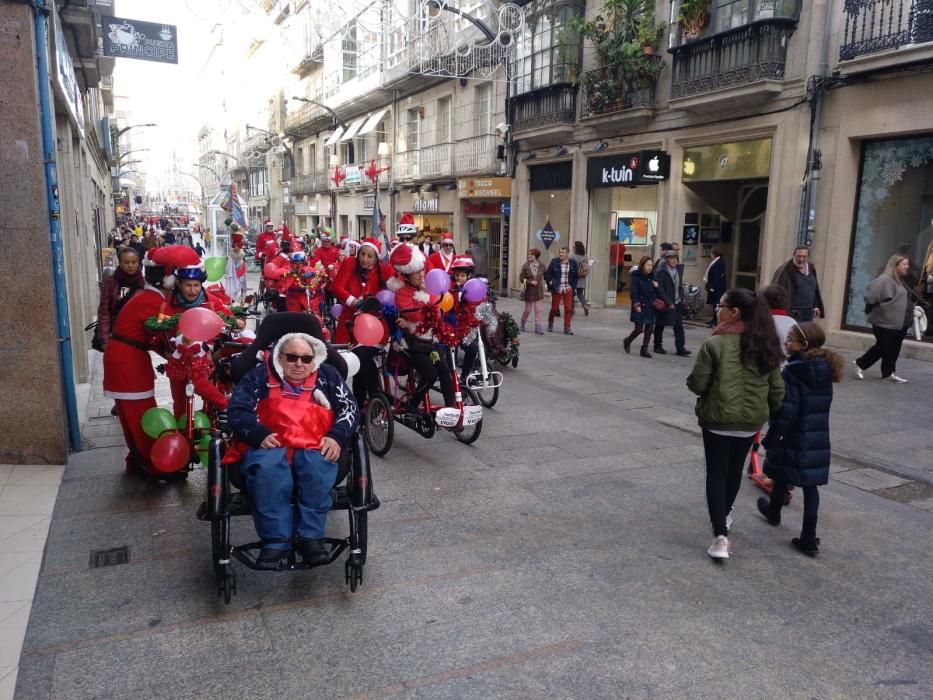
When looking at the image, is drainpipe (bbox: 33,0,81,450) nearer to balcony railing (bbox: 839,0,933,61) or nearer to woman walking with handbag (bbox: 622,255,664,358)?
woman walking with handbag (bbox: 622,255,664,358)

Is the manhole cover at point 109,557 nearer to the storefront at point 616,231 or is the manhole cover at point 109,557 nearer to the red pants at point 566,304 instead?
the red pants at point 566,304

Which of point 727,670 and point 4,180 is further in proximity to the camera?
point 4,180

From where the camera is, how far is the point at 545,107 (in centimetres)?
1889

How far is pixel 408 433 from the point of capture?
7176mm

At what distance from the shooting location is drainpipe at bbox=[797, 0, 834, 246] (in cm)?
1194

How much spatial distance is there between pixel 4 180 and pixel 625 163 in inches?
521

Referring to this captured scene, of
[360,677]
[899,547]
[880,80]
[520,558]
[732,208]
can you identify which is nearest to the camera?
[360,677]

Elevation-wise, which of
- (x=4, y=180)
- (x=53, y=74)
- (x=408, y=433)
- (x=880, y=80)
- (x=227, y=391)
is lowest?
(x=408, y=433)

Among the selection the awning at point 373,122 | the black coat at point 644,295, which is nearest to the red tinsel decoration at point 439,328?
the black coat at point 644,295

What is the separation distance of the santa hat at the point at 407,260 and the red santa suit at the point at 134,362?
74.1 inches

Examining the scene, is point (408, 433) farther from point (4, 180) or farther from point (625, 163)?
point (625, 163)

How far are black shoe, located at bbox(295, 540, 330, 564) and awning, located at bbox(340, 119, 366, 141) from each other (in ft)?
91.4

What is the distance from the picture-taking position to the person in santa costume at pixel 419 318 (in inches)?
247

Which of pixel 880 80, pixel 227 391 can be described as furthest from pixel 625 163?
pixel 227 391
